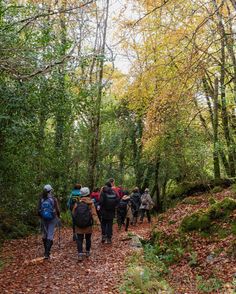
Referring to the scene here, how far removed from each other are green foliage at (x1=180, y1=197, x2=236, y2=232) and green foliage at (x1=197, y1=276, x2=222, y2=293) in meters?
2.93

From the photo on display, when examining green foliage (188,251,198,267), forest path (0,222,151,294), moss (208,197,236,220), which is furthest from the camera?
moss (208,197,236,220)

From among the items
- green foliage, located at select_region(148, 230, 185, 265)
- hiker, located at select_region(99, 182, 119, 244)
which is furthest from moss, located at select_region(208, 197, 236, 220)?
hiker, located at select_region(99, 182, 119, 244)

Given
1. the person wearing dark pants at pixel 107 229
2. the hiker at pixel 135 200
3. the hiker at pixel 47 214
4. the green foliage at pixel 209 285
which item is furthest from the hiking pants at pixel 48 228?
the hiker at pixel 135 200

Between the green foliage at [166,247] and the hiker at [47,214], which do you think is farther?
the green foliage at [166,247]

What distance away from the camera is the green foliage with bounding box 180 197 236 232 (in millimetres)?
11599

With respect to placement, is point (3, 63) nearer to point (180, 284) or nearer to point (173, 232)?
point (180, 284)

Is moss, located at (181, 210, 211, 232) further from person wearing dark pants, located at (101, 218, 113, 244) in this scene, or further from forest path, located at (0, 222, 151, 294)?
person wearing dark pants, located at (101, 218, 113, 244)

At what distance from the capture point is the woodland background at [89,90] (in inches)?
347

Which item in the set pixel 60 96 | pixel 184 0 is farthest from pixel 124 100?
pixel 184 0

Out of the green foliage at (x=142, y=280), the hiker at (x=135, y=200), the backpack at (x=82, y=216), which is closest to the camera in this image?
the green foliage at (x=142, y=280)

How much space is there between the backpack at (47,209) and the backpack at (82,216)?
0.64 meters

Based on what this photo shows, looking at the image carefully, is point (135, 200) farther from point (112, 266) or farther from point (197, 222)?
point (112, 266)

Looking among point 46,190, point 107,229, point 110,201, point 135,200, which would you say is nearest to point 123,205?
point 135,200

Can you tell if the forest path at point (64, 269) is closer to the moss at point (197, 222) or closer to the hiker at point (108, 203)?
the hiker at point (108, 203)
